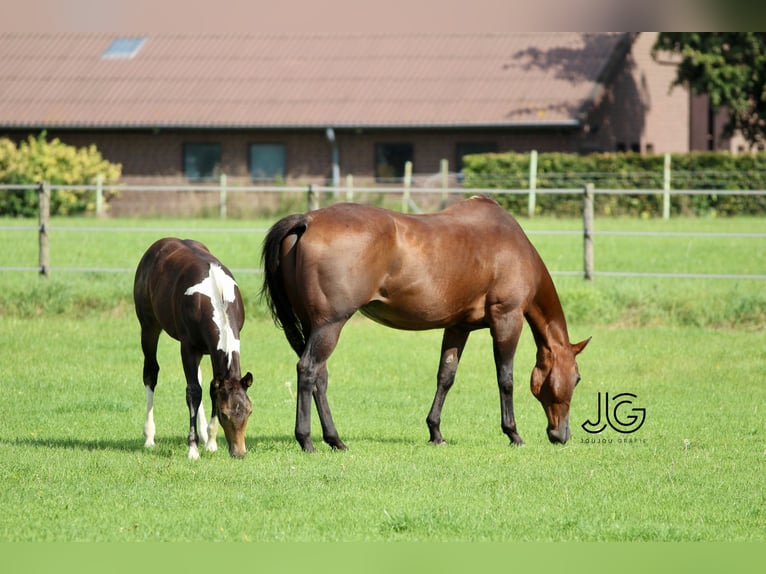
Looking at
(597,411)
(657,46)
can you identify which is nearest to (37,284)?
(597,411)

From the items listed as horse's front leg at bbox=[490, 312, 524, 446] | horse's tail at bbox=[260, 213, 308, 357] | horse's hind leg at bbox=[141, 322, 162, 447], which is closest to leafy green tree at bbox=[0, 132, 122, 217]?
horse's hind leg at bbox=[141, 322, 162, 447]

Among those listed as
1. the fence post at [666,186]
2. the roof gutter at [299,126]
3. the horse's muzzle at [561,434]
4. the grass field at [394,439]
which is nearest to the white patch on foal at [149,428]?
the grass field at [394,439]

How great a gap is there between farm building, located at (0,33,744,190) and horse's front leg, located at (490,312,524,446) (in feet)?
80.1

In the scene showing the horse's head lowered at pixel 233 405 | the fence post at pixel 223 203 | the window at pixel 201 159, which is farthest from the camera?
the window at pixel 201 159

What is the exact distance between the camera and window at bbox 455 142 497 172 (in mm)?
Answer: 34438

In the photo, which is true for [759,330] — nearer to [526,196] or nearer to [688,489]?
[688,489]

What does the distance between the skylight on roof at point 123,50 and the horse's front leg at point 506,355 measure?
102 feet

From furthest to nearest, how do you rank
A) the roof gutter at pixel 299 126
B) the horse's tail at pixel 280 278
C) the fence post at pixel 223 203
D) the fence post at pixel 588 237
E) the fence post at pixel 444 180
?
the roof gutter at pixel 299 126, the fence post at pixel 223 203, the fence post at pixel 444 180, the fence post at pixel 588 237, the horse's tail at pixel 280 278

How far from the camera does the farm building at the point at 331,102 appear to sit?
3419cm

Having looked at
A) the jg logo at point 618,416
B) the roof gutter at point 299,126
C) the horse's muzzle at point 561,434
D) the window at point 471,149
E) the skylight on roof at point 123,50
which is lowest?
the jg logo at point 618,416

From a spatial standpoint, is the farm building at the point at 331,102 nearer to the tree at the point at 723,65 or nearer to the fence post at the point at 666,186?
the tree at the point at 723,65

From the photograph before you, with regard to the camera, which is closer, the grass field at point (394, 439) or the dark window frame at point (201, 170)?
the grass field at point (394, 439)

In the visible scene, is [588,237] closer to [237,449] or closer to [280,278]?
[280,278]

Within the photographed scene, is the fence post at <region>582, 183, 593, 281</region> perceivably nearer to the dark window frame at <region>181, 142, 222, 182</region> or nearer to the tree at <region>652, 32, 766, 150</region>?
the tree at <region>652, 32, 766, 150</region>
